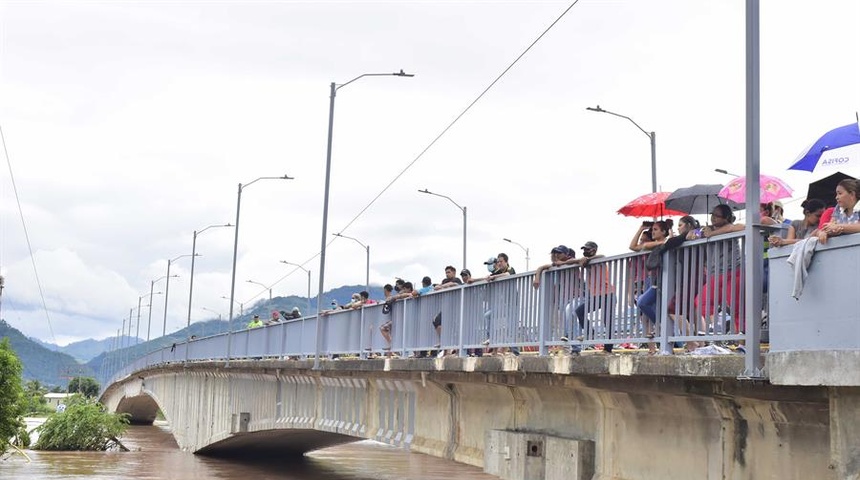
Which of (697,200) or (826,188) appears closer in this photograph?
(826,188)

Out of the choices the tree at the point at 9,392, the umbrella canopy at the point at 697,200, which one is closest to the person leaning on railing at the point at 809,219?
the umbrella canopy at the point at 697,200

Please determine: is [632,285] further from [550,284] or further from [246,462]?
[246,462]

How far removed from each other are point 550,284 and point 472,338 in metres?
2.98

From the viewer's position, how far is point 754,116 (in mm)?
8867

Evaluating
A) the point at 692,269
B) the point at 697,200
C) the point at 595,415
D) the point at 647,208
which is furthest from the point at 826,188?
the point at 647,208

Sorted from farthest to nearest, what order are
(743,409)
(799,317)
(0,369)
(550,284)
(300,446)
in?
(300,446) < (0,369) < (550,284) < (743,409) < (799,317)

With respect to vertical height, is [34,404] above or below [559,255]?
below

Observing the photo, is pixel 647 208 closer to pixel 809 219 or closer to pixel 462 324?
pixel 462 324

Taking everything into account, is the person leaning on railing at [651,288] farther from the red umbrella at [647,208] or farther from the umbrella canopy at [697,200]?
the red umbrella at [647,208]

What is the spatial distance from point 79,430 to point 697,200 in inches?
1738

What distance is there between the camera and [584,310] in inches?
493

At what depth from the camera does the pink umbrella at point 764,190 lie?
1197cm

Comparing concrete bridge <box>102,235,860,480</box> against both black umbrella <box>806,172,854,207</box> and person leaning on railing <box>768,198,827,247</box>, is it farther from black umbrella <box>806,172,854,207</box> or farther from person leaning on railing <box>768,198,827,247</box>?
black umbrella <box>806,172,854,207</box>

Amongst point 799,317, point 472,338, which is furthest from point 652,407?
point 472,338
